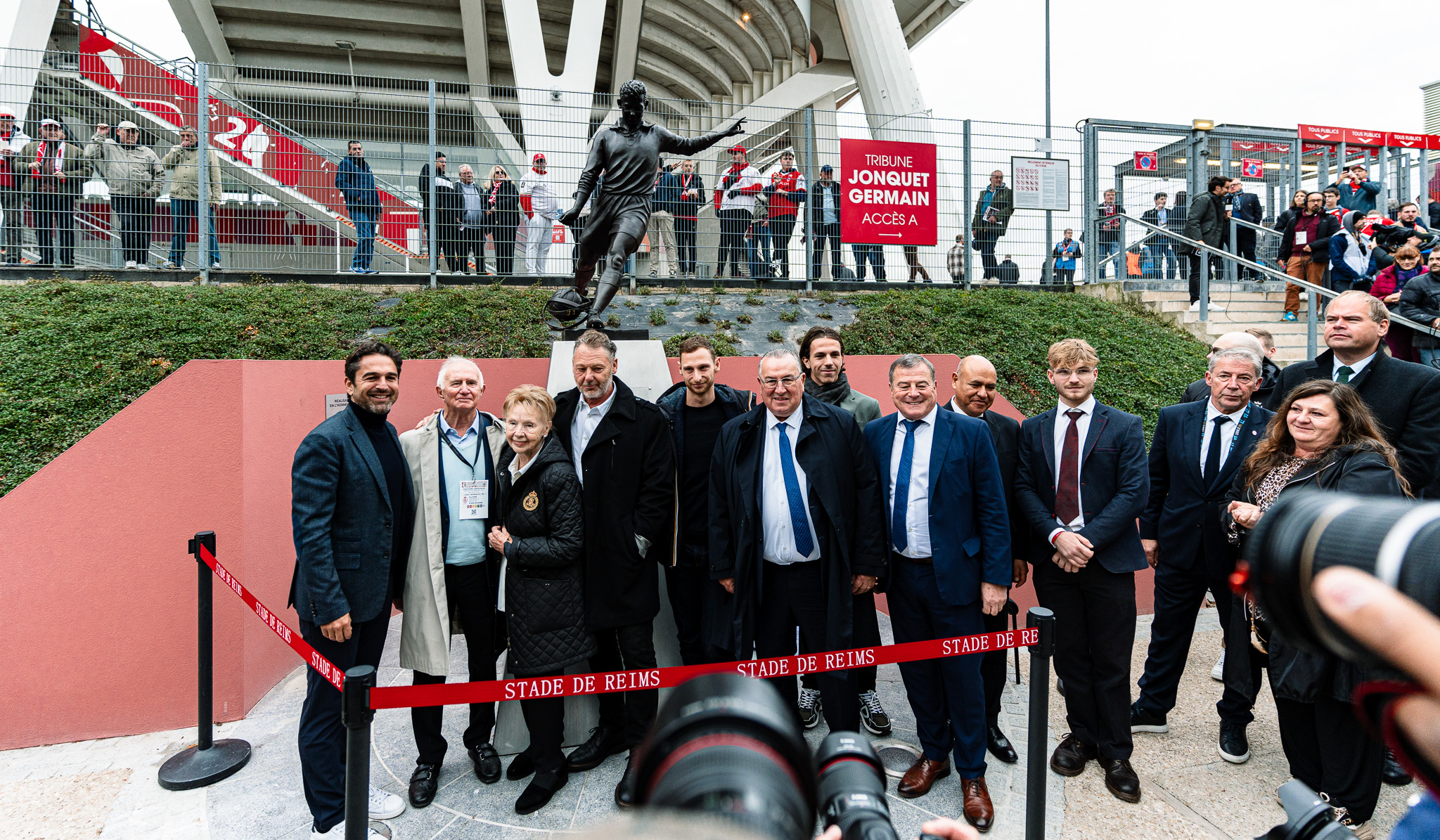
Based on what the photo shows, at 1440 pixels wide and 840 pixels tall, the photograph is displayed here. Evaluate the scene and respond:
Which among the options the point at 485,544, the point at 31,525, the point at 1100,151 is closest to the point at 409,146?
the point at 31,525

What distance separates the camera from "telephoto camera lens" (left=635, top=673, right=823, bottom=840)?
1.80ft

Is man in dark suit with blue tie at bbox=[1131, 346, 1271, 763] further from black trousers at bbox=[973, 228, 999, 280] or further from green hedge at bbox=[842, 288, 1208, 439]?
black trousers at bbox=[973, 228, 999, 280]

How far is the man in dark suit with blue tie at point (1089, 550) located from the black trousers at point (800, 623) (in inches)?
40.9

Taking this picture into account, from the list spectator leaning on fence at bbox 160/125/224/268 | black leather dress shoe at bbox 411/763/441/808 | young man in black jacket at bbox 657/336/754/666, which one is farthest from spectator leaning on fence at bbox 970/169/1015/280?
spectator leaning on fence at bbox 160/125/224/268

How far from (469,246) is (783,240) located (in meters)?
3.85

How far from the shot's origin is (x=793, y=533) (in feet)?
10.6

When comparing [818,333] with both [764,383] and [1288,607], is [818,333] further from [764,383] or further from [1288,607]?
[1288,607]

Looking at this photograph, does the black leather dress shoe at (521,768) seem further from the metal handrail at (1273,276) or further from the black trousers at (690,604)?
the metal handrail at (1273,276)

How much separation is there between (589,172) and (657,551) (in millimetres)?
2882

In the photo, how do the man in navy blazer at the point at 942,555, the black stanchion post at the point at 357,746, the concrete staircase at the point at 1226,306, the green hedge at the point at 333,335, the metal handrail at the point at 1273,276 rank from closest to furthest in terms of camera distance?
1. the black stanchion post at the point at 357,746
2. the man in navy blazer at the point at 942,555
3. the green hedge at the point at 333,335
4. the metal handrail at the point at 1273,276
5. the concrete staircase at the point at 1226,306

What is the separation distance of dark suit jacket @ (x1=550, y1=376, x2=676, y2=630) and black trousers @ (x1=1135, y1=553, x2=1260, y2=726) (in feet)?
8.45

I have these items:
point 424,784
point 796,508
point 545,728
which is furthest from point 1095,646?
point 424,784

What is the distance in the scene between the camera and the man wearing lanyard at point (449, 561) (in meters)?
3.24

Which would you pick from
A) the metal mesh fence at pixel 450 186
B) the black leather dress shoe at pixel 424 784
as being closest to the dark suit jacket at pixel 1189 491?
the black leather dress shoe at pixel 424 784
